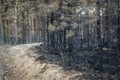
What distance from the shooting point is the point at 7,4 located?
25.6 m

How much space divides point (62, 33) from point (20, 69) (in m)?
2.68

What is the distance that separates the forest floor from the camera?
8898mm

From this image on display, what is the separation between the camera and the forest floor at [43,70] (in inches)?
350

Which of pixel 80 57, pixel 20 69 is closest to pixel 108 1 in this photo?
pixel 80 57

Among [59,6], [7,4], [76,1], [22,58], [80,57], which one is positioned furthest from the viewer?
[7,4]

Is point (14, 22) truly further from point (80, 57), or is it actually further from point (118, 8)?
point (118, 8)

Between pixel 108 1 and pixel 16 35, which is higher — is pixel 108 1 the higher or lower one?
the higher one

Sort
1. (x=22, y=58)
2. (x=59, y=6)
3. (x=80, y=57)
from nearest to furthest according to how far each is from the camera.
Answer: (x=59, y=6) → (x=80, y=57) → (x=22, y=58)

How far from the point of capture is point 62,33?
12.6 meters

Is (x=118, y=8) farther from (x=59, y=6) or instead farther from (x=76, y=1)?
(x=59, y=6)

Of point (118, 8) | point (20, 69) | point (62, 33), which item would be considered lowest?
point (20, 69)

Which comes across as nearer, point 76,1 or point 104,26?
point 104,26

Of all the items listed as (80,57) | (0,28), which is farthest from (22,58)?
(0,28)

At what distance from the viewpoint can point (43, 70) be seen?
11023 millimetres
